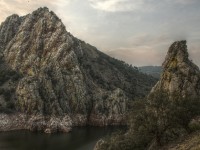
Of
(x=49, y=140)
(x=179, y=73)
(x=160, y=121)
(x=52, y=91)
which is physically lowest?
(x=49, y=140)

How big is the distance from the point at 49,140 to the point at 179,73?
51.6 m

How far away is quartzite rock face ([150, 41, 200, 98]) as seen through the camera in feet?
286

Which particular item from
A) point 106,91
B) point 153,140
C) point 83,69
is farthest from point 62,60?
point 153,140

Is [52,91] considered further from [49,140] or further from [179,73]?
[179,73]

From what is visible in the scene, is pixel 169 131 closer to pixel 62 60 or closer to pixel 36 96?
pixel 36 96

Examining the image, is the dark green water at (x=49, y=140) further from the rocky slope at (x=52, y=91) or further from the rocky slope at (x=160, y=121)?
the rocky slope at (x=160, y=121)

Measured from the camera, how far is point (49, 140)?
11856 centimetres

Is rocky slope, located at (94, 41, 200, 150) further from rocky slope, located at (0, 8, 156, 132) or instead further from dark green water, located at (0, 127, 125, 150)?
rocky slope, located at (0, 8, 156, 132)

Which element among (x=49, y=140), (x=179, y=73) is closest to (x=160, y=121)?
(x=179, y=73)

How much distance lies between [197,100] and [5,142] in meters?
70.2

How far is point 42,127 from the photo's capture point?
481ft

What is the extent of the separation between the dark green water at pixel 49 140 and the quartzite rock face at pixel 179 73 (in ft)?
103

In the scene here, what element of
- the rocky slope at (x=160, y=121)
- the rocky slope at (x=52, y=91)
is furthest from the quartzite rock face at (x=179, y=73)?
the rocky slope at (x=52, y=91)

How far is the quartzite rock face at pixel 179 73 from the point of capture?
3428 inches
